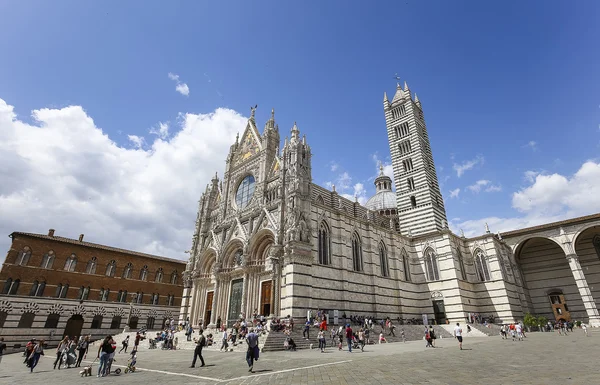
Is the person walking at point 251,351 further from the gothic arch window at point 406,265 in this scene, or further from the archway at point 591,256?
the archway at point 591,256

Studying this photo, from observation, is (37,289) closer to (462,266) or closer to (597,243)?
(462,266)

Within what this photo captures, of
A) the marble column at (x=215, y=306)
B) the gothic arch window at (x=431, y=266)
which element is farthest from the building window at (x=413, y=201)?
the marble column at (x=215, y=306)

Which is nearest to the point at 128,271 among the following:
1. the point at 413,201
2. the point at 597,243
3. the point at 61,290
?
the point at 61,290

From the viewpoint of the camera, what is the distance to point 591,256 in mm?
34500

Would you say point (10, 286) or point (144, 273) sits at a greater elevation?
point (144, 273)

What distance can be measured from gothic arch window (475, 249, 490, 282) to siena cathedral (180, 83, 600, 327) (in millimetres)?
107

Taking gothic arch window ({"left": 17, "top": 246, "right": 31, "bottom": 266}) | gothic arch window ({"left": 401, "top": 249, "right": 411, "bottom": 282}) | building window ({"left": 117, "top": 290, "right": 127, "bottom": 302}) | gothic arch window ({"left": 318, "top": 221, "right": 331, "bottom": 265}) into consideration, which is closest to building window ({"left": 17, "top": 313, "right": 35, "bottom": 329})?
gothic arch window ({"left": 17, "top": 246, "right": 31, "bottom": 266})

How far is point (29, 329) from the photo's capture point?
2875 cm

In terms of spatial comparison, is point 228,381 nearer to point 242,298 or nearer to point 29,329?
point 242,298

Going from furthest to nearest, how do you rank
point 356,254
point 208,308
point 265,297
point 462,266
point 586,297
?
point 462,266
point 586,297
point 208,308
point 356,254
point 265,297

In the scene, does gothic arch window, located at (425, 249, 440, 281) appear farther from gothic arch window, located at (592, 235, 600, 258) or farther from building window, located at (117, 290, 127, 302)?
building window, located at (117, 290, 127, 302)

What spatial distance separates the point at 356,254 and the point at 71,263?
29.0 meters

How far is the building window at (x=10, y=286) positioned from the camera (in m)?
28.3

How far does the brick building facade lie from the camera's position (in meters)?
28.8
